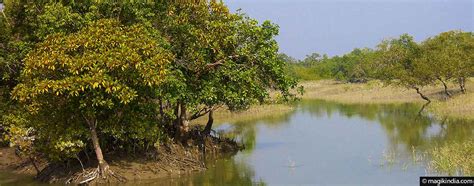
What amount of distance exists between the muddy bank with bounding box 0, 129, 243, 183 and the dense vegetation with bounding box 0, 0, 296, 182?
1.51ft

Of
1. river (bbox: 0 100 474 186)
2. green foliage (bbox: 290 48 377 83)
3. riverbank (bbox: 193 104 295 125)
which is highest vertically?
green foliage (bbox: 290 48 377 83)

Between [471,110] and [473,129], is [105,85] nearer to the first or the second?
[473,129]

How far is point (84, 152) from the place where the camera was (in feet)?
68.8

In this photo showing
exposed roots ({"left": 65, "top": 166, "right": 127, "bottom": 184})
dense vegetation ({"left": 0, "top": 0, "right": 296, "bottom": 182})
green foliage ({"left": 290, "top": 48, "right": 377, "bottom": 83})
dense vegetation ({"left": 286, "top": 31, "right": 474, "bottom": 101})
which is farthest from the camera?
green foliage ({"left": 290, "top": 48, "right": 377, "bottom": 83})

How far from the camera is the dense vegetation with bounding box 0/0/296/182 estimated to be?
698 inches

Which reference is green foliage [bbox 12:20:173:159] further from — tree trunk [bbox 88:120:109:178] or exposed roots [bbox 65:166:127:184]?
exposed roots [bbox 65:166:127:184]

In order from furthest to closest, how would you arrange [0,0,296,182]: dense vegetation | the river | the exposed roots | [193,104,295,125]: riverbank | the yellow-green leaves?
[193,104,295,125]: riverbank < the river < the exposed roots < [0,0,296,182]: dense vegetation < the yellow-green leaves

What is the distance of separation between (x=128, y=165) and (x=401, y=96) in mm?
42715

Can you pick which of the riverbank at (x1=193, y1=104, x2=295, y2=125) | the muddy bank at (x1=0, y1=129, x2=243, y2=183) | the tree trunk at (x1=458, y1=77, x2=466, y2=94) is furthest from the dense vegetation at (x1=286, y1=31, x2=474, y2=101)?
the muddy bank at (x1=0, y1=129, x2=243, y2=183)

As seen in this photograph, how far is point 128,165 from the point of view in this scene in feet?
68.1

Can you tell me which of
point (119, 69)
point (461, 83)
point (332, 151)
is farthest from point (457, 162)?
point (461, 83)

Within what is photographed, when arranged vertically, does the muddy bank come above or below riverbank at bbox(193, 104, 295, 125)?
below

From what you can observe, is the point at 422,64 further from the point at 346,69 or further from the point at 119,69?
the point at 346,69

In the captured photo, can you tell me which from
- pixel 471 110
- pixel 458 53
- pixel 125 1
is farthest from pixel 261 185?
pixel 458 53
